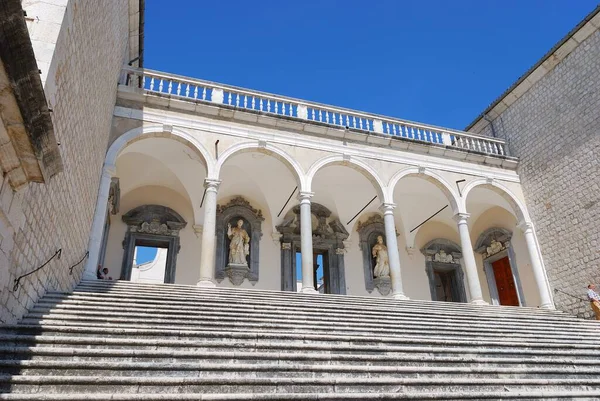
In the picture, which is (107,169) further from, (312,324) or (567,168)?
(567,168)

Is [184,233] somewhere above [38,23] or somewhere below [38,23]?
above

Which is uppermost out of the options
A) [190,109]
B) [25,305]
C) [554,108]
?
[554,108]

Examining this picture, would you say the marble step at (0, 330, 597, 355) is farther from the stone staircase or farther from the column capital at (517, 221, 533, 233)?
the column capital at (517, 221, 533, 233)

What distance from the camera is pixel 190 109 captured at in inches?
412

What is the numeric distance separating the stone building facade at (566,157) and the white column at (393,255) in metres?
4.63

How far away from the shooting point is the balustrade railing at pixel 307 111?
10617 millimetres

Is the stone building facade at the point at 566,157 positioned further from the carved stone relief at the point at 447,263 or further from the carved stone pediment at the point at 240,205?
the carved stone pediment at the point at 240,205

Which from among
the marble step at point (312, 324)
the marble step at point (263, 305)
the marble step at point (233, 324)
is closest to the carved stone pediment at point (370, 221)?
the marble step at point (263, 305)

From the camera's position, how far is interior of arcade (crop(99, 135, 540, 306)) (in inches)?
468

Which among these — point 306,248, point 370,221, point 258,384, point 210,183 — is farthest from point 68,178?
point 370,221

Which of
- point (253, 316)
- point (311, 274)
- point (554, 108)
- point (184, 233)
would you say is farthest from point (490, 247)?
point (253, 316)

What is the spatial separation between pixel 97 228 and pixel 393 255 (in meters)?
6.94

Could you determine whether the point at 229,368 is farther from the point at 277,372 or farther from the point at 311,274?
the point at 311,274

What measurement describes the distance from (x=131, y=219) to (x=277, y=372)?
9.31 m
